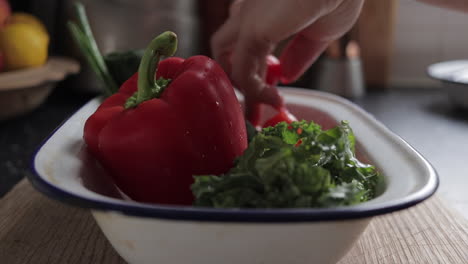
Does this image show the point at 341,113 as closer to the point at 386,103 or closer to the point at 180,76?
the point at 180,76

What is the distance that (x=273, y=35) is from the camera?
0.73 meters

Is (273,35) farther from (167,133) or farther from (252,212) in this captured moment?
(252,212)

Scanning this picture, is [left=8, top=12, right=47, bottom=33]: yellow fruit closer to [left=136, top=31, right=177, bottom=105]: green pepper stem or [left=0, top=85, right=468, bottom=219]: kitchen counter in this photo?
[left=0, top=85, right=468, bottom=219]: kitchen counter

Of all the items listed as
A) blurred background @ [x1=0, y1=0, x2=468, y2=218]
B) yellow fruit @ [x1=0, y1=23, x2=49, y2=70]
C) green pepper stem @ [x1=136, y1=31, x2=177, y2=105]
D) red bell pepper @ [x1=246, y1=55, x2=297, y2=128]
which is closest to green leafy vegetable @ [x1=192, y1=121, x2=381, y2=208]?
green pepper stem @ [x1=136, y1=31, x2=177, y2=105]

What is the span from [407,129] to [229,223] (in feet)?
3.14

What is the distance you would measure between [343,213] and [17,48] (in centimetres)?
95

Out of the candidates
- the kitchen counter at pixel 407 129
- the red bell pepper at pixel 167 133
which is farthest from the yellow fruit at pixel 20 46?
the red bell pepper at pixel 167 133

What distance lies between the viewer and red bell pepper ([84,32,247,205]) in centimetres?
55

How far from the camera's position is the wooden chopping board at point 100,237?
0.57m

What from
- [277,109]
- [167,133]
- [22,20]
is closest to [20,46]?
[22,20]

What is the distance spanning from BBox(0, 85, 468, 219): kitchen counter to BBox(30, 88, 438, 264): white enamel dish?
354mm

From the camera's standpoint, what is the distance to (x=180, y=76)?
0.58m

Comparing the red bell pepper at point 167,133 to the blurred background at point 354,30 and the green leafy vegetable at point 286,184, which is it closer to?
the green leafy vegetable at point 286,184

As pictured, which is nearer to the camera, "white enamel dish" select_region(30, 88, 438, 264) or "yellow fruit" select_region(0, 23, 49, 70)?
"white enamel dish" select_region(30, 88, 438, 264)
